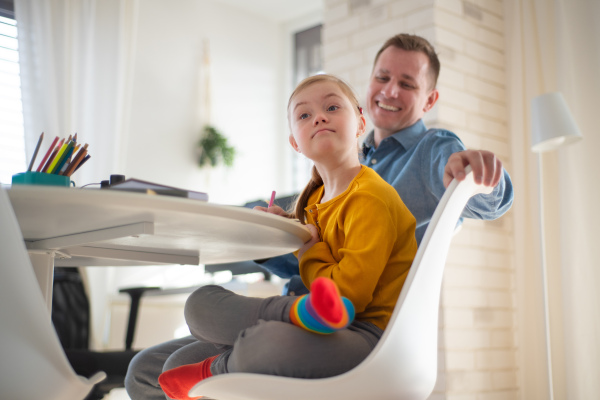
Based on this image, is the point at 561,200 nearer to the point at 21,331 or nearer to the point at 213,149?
the point at 21,331

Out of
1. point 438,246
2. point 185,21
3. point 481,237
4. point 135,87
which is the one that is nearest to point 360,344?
point 438,246

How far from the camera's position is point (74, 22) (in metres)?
3.79

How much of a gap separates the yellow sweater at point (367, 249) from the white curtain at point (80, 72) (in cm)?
291

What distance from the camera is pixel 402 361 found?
0.86 meters

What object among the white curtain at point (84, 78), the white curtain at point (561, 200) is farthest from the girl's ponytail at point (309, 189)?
the white curtain at point (84, 78)

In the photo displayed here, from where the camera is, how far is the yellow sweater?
94cm

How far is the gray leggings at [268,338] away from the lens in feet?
2.73

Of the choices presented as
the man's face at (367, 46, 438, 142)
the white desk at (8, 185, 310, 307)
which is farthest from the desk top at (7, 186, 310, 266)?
the man's face at (367, 46, 438, 142)

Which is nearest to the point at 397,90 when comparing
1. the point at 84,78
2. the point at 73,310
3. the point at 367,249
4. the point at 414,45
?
the point at 414,45

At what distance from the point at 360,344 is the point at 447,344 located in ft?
5.36

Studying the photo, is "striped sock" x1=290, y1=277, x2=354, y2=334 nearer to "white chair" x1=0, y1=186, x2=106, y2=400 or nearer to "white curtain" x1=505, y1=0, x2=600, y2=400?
"white chair" x1=0, y1=186, x2=106, y2=400

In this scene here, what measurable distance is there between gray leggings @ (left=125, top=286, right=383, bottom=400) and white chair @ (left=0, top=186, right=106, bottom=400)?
9.8 inches

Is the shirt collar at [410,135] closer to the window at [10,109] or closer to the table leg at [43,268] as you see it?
the table leg at [43,268]

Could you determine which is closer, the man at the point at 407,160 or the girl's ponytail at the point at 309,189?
the man at the point at 407,160
